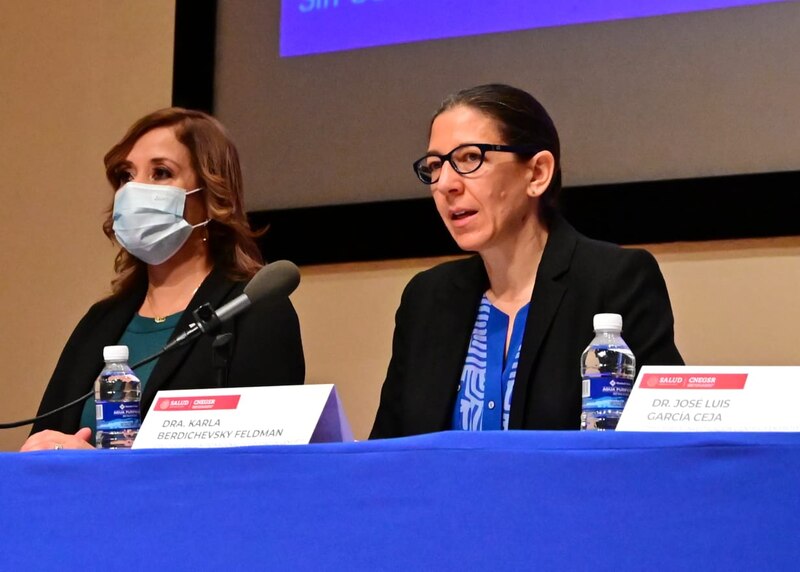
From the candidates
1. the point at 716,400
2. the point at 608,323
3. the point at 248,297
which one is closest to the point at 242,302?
the point at 248,297

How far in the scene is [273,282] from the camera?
1727 millimetres

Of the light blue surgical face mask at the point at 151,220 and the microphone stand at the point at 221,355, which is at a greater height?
the light blue surgical face mask at the point at 151,220

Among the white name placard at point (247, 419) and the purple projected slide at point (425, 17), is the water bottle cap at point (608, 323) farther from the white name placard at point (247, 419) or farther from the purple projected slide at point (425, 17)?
the purple projected slide at point (425, 17)

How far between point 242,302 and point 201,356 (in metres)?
0.67

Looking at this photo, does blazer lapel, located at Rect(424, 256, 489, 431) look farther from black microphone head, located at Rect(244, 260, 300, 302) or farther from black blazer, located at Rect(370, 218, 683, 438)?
black microphone head, located at Rect(244, 260, 300, 302)

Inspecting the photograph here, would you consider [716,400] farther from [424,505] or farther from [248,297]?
[248,297]

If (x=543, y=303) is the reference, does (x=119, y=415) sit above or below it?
below

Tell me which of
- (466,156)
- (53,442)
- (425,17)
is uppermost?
(425,17)

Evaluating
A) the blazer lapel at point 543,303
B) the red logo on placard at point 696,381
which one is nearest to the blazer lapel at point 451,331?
the blazer lapel at point 543,303

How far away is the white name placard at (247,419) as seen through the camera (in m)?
1.35

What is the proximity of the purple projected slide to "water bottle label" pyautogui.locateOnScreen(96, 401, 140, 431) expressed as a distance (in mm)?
1542

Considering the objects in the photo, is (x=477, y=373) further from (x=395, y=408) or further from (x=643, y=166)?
(x=643, y=166)

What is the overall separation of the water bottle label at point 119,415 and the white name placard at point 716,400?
0.95 meters

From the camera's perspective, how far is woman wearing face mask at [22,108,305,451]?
2.31 metres
